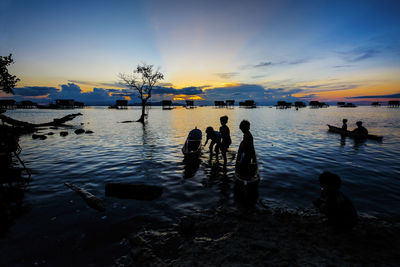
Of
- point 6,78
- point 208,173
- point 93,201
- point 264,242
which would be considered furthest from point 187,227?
point 6,78

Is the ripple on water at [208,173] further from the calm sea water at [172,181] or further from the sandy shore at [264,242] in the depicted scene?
the sandy shore at [264,242]

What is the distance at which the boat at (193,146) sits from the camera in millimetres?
11211

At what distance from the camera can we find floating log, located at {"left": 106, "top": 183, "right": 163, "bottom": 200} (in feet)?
21.9

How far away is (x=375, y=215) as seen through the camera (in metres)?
5.49

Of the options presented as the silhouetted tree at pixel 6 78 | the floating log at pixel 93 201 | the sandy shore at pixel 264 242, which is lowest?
the sandy shore at pixel 264 242

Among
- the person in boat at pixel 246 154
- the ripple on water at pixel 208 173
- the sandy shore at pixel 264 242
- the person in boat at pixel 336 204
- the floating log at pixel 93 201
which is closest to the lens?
the sandy shore at pixel 264 242

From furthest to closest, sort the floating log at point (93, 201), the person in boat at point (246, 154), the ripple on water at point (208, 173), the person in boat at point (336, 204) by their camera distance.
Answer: the person in boat at point (246, 154)
the ripple on water at point (208, 173)
the floating log at point (93, 201)
the person in boat at point (336, 204)

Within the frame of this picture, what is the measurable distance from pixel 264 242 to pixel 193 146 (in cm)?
855

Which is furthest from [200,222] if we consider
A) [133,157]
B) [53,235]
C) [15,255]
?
[133,157]

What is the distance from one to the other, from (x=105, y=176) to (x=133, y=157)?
345 centimetres

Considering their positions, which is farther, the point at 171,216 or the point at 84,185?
the point at 84,185

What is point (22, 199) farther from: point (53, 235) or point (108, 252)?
point (108, 252)

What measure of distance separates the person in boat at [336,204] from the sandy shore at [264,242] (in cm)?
40

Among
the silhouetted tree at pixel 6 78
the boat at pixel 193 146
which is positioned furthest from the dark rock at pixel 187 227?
the silhouetted tree at pixel 6 78
